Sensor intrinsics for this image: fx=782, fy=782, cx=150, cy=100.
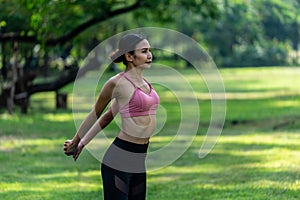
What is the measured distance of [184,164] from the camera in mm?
12469

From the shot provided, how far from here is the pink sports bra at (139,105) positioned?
211 inches

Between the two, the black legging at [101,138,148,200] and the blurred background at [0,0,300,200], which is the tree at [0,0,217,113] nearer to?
the blurred background at [0,0,300,200]

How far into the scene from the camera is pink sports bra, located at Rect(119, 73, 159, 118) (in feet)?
17.5

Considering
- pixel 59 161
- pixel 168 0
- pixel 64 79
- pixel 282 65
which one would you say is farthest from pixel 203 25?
pixel 59 161

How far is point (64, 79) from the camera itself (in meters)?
25.5

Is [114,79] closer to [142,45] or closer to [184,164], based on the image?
[142,45]

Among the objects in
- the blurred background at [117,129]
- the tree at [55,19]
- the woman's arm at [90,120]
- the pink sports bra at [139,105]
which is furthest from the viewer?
the tree at [55,19]

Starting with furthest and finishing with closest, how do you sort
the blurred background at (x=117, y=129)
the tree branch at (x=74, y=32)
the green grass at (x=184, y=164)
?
the tree branch at (x=74, y=32), the blurred background at (x=117, y=129), the green grass at (x=184, y=164)

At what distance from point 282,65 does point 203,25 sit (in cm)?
1115

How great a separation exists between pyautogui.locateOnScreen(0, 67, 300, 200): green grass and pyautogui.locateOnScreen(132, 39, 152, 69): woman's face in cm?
169

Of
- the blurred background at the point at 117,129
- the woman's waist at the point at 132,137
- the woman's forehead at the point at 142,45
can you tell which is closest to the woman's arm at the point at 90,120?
the woman's waist at the point at 132,137

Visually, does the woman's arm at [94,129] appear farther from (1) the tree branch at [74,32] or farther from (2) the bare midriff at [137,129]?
(1) the tree branch at [74,32]

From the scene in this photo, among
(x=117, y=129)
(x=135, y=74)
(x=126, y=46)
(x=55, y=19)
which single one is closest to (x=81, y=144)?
(x=135, y=74)

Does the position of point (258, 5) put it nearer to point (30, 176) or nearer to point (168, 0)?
point (168, 0)
